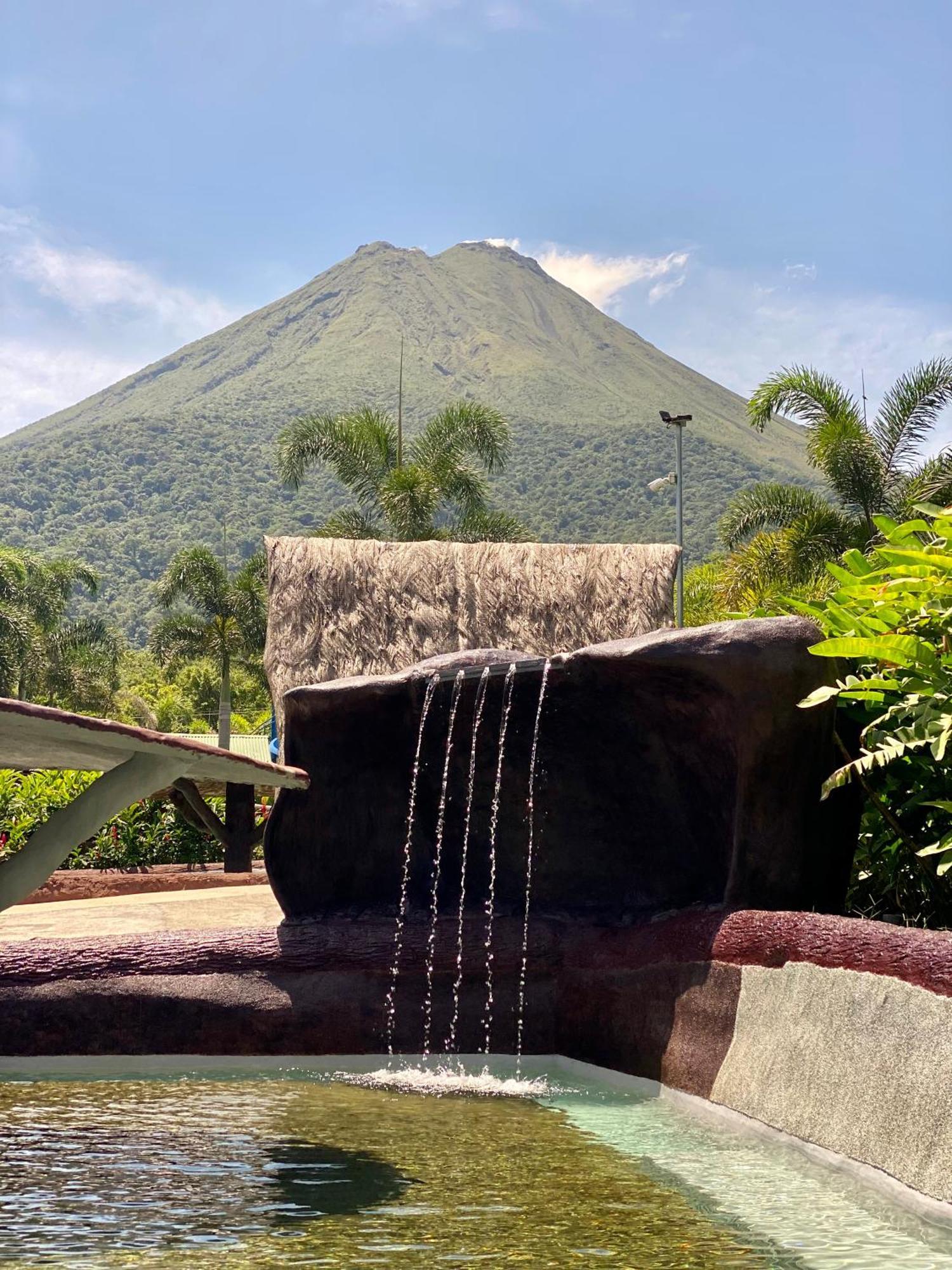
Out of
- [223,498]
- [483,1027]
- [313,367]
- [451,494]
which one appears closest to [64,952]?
[483,1027]

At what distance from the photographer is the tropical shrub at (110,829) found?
13.9m

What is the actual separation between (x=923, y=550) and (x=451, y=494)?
94.2 feet

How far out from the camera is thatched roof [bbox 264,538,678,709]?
1382 cm

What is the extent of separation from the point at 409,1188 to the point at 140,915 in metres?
4.67

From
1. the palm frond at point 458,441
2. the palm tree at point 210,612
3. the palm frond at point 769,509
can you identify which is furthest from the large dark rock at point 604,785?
the palm tree at point 210,612

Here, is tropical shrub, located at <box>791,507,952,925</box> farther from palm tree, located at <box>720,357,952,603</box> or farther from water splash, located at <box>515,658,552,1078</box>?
palm tree, located at <box>720,357,952,603</box>

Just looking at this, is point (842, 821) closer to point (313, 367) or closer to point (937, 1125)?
point (937, 1125)

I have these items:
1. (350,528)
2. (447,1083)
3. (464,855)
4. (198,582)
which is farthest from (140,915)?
(198,582)

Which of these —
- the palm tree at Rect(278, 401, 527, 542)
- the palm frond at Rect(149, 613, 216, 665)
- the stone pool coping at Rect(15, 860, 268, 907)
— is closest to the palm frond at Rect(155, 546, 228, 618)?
the palm frond at Rect(149, 613, 216, 665)

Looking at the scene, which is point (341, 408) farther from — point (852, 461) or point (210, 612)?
point (852, 461)

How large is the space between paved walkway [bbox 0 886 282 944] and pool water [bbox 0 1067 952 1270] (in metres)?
1.81

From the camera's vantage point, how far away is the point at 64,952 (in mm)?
8633

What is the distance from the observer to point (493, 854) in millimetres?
9492

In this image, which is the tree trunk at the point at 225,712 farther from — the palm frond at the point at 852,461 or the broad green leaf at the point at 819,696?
the broad green leaf at the point at 819,696
